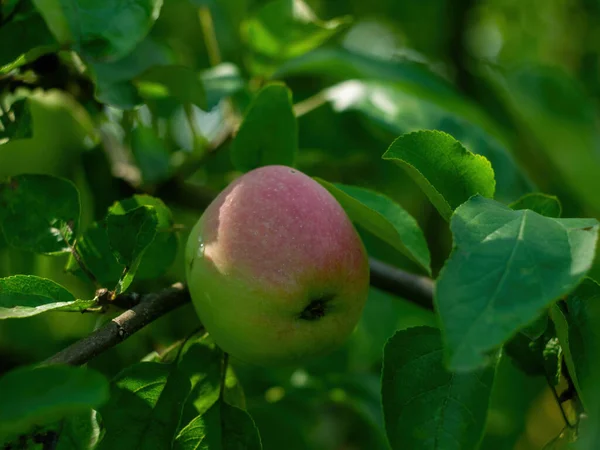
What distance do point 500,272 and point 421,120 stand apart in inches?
23.2

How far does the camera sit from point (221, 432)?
0.77 metres

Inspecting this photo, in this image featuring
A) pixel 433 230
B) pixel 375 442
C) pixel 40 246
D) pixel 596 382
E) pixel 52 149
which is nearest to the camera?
pixel 596 382

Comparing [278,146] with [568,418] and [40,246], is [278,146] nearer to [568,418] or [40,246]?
[40,246]

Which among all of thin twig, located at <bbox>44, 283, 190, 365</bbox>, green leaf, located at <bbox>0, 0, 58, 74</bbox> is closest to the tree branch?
thin twig, located at <bbox>44, 283, 190, 365</bbox>

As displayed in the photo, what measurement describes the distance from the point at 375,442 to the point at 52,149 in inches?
28.6

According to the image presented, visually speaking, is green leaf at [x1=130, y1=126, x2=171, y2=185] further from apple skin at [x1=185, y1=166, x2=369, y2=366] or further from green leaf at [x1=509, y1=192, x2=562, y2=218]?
green leaf at [x1=509, y1=192, x2=562, y2=218]

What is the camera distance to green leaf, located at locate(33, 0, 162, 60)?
2.67ft

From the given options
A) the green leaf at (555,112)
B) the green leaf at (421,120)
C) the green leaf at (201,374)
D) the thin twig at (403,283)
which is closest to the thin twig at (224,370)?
the green leaf at (201,374)

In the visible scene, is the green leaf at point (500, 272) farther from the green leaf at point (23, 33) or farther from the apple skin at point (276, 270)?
the green leaf at point (23, 33)

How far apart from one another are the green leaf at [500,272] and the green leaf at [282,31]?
0.59 metres

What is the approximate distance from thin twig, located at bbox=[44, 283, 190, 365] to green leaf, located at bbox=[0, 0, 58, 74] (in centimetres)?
33

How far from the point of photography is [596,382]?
62cm

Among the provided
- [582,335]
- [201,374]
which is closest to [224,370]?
[201,374]

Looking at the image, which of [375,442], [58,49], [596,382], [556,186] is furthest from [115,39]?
[556,186]
